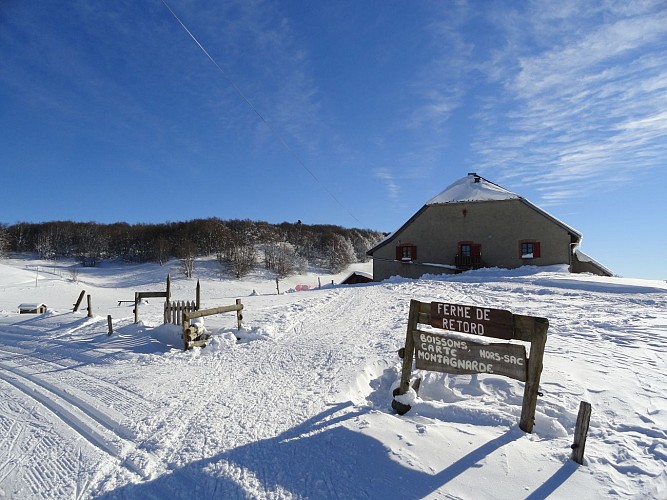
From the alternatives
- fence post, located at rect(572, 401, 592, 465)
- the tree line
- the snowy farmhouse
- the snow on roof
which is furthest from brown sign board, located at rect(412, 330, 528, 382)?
the tree line

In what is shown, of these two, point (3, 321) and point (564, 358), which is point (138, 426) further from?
point (3, 321)

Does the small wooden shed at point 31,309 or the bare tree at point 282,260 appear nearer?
the small wooden shed at point 31,309

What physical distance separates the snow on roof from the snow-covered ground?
1606 centimetres

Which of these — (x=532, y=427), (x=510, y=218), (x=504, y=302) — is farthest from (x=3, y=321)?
(x=510, y=218)

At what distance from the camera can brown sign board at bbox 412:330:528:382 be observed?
4.95 meters

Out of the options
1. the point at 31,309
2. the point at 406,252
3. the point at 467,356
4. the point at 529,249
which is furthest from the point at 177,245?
the point at 467,356

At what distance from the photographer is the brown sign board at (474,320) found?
506 cm

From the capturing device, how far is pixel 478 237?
27.2m

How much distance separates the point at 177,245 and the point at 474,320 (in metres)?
63.7

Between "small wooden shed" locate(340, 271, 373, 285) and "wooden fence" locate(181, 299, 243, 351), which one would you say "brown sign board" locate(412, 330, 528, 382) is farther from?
"small wooden shed" locate(340, 271, 373, 285)

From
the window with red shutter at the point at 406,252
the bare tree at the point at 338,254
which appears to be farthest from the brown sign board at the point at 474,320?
the bare tree at the point at 338,254

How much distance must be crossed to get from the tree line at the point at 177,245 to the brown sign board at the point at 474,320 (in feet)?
168

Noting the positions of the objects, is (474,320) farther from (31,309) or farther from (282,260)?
(282,260)

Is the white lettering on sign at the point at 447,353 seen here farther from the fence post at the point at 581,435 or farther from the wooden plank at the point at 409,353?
the fence post at the point at 581,435
